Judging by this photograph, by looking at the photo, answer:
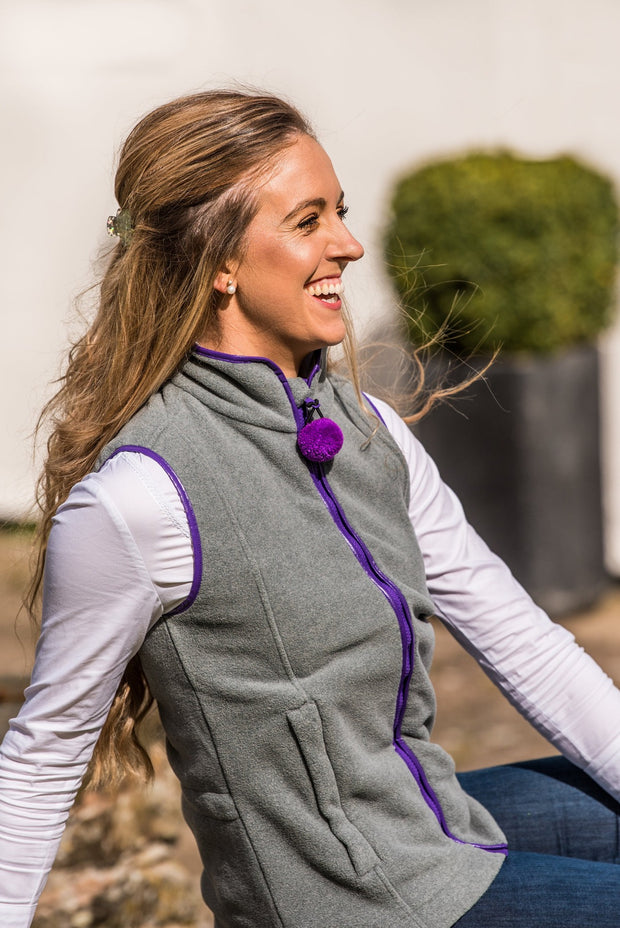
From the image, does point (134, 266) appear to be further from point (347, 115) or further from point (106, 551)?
point (347, 115)

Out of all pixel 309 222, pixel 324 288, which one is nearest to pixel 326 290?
pixel 324 288

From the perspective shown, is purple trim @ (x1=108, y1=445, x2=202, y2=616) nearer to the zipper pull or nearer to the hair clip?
the zipper pull

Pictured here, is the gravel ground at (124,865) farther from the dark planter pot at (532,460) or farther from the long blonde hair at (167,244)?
the dark planter pot at (532,460)

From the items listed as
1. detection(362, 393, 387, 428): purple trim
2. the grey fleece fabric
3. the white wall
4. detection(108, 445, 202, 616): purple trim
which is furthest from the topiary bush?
detection(108, 445, 202, 616): purple trim

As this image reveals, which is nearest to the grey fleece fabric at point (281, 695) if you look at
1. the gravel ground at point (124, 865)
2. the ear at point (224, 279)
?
the ear at point (224, 279)

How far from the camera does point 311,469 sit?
1.71 meters

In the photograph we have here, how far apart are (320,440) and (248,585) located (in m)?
0.25

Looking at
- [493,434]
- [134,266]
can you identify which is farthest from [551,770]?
[493,434]

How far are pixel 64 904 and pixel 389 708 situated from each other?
1.30 meters

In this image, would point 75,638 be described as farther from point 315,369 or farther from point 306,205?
point 306,205

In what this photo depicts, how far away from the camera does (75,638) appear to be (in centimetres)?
152

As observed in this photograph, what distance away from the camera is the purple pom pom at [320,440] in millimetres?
1687

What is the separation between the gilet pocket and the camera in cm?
158

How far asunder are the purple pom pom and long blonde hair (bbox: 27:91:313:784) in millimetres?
220
